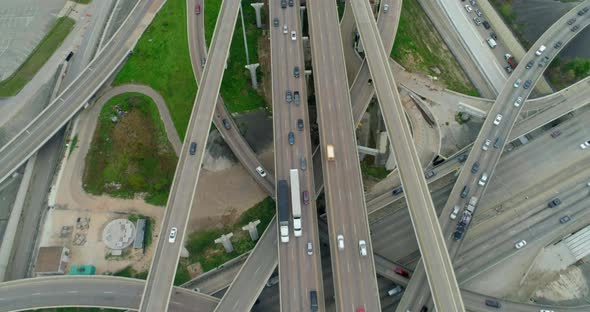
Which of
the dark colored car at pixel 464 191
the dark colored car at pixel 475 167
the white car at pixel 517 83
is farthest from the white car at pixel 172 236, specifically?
the white car at pixel 517 83

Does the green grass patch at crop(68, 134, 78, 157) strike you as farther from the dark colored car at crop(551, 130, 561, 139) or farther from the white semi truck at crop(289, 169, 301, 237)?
the dark colored car at crop(551, 130, 561, 139)

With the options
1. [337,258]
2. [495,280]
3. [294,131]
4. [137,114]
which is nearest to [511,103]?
[495,280]

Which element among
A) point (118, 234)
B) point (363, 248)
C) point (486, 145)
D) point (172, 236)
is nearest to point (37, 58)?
point (118, 234)

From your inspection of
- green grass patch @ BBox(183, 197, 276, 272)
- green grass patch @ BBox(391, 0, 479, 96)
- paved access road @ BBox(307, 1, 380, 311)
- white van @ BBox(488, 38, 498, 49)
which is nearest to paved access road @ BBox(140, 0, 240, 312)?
green grass patch @ BBox(183, 197, 276, 272)

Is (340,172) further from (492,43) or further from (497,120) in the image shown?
(492,43)

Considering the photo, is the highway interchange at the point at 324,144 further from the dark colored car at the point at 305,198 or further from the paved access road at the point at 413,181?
the dark colored car at the point at 305,198
